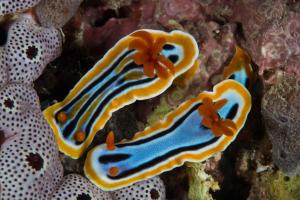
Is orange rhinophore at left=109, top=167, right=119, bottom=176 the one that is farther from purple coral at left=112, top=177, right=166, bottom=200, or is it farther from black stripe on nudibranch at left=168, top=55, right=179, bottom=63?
black stripe on nudibranch at left=168, top=55, right=179, bottom=63

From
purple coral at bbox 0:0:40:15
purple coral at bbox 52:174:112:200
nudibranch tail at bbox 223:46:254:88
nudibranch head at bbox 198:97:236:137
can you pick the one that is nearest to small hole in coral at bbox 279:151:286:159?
nudibranch head at bbox 198:97:236:137

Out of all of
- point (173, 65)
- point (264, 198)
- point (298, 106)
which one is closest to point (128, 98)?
point (173, 65)

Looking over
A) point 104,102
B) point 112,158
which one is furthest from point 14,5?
point 112,158

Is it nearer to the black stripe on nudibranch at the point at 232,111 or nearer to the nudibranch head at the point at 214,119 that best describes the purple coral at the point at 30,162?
the nudibranch head at the point at 214,119

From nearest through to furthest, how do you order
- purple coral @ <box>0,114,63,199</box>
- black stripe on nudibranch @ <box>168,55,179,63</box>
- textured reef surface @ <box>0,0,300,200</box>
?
purple coral @ <box>0,114,63,199</box> → textured reef surface @ <box>0,0,300,200</box> → black stripe on nudibranch @ <box>168,55,179,63</box>

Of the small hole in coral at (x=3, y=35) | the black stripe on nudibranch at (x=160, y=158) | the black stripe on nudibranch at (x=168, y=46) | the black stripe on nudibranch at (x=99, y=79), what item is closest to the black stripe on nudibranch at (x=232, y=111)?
the black stripe on nudibranch at (x=160, y=158)

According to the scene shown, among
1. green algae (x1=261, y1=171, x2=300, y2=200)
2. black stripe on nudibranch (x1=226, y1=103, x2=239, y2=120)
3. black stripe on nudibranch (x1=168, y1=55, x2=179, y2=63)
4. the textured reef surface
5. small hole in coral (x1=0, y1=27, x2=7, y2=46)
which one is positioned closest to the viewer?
the textured reef surface

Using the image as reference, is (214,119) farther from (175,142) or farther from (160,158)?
(160,158)
